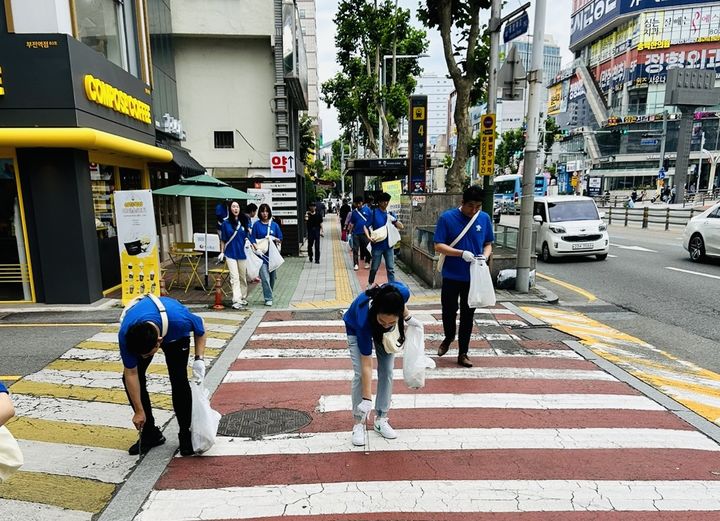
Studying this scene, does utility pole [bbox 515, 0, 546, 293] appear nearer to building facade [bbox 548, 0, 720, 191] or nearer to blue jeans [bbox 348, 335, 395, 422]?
blue jeans [bbox 348, 335, 395, 422]

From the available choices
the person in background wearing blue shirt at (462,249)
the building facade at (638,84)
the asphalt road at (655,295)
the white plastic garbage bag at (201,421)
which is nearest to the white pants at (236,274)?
the person in background wearing blue shirt at (462,249)

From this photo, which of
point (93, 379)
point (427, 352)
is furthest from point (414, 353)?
point (93, 379)

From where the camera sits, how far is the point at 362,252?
13.8m

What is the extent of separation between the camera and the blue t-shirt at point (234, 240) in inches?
354

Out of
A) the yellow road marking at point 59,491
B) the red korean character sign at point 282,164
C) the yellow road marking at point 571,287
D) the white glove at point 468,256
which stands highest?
the red korean character sign at point 282,164

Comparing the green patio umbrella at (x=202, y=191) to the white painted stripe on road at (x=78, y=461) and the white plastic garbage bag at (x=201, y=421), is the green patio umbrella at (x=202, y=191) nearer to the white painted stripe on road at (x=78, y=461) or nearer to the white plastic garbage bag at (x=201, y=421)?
the white painted stripe on road at (x=78, y=461)

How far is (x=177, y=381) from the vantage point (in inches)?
151

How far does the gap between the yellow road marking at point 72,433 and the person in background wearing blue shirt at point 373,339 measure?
2.06 metres

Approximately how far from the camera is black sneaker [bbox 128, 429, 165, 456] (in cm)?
400

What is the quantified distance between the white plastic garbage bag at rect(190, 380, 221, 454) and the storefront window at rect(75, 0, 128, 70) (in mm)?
8592

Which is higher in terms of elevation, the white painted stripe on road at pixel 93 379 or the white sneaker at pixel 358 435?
the white sneaker at pixel 358 435

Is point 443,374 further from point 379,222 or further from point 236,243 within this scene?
point 236,243

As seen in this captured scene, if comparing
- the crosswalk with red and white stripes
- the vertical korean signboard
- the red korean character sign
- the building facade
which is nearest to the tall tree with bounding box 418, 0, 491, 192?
the vertical korean signboard

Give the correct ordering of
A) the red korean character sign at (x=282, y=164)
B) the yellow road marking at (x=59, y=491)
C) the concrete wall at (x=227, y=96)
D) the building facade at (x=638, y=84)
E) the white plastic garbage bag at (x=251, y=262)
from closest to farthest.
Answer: the yellow road marking at (x=59, y=491) < the white plastic garbage bag at (x=251, y=262) < the red korean character sign at (x=282, y=164) < the concrete wall at (x=227, y=96) < the building facade at (x=638, y=84)
